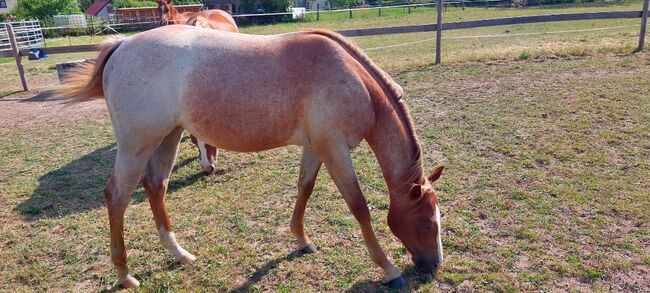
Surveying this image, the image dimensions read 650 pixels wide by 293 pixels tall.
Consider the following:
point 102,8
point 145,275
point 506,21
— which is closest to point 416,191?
point 145,275

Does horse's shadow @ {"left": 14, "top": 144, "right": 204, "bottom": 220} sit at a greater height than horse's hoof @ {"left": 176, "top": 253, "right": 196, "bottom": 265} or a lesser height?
greater

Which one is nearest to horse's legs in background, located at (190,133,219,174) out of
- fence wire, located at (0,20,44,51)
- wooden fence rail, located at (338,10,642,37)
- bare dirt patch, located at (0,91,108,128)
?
bare dirt patch, located at (0,91,108,128)

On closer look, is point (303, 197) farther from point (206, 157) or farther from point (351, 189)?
point (206, 157)

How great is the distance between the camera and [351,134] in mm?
2861

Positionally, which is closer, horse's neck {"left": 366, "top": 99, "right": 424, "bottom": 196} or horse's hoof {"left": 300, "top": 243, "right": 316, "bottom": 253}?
horse's neck {"left": 366, "top": 99, "right": 424, "bottom": 196}

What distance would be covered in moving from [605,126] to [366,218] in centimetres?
439

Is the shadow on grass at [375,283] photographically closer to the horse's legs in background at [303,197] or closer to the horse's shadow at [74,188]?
the horse's legs in background at [303,197]

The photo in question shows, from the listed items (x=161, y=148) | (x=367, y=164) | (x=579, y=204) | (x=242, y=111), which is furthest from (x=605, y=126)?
(x=161, y=148)

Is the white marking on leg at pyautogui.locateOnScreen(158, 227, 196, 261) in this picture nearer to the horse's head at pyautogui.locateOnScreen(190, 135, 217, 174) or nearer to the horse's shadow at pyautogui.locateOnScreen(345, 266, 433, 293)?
the horse's shadow at pyautogui.locateOnScreen(345, 266, 433, 293)

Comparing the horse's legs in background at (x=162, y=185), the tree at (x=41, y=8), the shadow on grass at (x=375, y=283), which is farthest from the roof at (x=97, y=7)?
the shadow on grass at (x=375, y=283)

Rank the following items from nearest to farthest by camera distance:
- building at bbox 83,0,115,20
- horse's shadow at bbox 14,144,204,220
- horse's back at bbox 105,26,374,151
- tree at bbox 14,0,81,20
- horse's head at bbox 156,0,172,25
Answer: horse's back at bbox 105,26,374,151 → horse's shadow at bbox 14,144,204,220 → horse's head at bbox 156,0,172,25 → tree at bbox 14,0,81,20 → building at bbox 83,0,115,20

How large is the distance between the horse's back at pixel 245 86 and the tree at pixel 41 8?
44365 mm

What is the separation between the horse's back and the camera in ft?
9.19

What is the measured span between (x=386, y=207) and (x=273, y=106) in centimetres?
178
